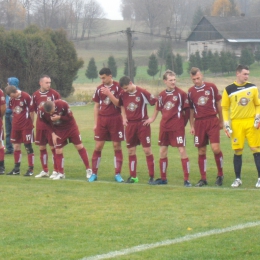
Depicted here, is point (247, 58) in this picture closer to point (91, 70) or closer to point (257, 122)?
point (91, 70)

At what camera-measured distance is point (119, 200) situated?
969 centimetres

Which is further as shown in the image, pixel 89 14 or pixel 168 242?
pixel 89 14

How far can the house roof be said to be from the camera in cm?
5456

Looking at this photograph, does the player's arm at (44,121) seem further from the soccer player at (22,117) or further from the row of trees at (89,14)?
the row of trees at (89,14)

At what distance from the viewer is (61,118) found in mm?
12055

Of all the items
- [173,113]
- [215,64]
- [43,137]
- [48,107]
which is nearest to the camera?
[173,113]

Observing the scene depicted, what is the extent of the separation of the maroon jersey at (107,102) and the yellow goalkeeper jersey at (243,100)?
2.27 meters

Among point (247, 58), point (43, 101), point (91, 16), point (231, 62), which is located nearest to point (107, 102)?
point (43, 101)

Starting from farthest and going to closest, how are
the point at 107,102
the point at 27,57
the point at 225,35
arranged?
1. the point at 225,35
2. the point at 27,57
3. the point at 107,102

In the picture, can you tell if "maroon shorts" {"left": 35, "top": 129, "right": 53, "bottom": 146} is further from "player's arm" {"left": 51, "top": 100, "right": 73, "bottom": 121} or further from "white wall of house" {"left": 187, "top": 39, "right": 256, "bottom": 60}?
"white wall of house" {"left": 187, "top": 39, "right": 256, "bottom": 60}

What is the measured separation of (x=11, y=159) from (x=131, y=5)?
77.0 meters

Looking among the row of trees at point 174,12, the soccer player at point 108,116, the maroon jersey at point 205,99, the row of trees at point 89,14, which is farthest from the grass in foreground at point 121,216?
the row of trees at point 174,12

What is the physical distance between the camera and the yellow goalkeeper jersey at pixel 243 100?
34.7ft

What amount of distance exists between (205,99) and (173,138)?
920 millimetres
